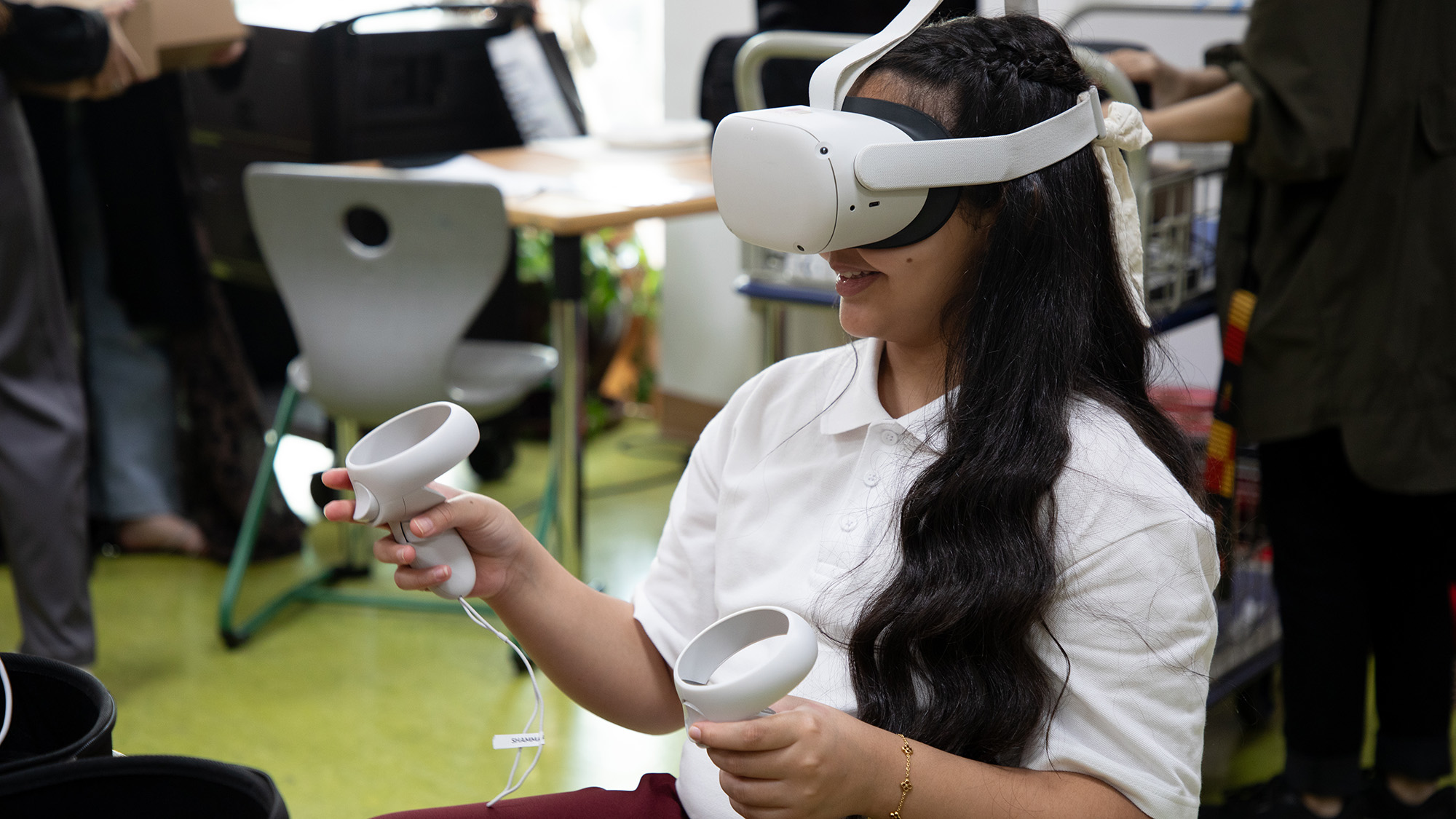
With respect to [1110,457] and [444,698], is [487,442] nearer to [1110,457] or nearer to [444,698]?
[444,698]

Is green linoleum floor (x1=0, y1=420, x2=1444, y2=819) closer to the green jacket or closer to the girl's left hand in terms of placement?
the green jacket

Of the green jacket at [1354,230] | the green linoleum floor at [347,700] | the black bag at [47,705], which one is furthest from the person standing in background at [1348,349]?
the black bag at [47,705]

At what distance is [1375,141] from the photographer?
5.64 ft

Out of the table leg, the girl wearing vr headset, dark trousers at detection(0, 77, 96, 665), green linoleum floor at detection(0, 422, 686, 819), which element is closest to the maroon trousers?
the girl wearing vr headset

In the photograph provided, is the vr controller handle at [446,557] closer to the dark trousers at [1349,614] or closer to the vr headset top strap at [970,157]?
the vr headset top strap at [970,157]

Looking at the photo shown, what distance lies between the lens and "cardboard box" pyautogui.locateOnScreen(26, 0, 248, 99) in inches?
87.8

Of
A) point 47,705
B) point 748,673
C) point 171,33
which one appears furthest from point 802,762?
point 171,33

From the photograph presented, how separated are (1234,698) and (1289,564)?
0.93 feet

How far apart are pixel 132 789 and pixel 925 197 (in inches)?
24.3

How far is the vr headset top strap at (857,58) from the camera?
974mm

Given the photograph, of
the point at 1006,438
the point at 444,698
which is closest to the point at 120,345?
the point at 444,698

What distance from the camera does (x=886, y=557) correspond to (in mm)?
977

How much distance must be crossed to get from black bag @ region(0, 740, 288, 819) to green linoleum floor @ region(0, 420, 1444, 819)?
1339mm

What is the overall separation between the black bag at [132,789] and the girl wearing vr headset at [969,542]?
0.26 metres
